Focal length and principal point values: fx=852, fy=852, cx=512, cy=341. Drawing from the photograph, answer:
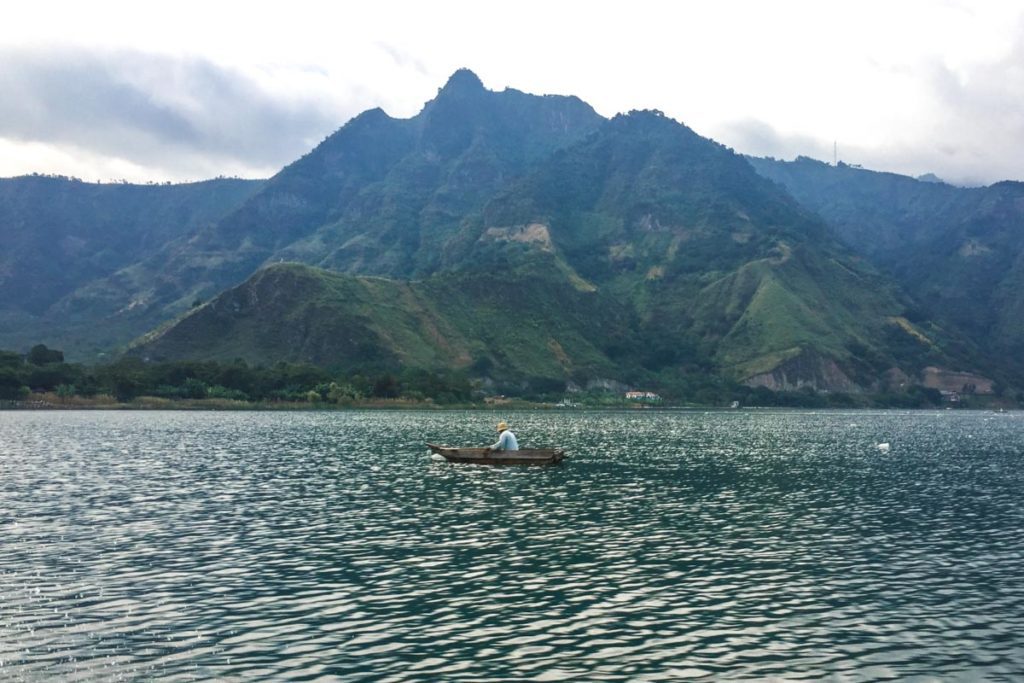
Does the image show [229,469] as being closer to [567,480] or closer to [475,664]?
[567,480]

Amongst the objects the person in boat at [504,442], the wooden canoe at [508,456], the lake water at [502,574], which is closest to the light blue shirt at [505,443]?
the person in boat at [504,442]

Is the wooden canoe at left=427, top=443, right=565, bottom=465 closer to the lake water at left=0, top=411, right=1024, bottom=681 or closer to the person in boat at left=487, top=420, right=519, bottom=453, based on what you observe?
the person in boat at left=487, top=420, right=519, bottom=453

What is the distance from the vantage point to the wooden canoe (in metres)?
89.8

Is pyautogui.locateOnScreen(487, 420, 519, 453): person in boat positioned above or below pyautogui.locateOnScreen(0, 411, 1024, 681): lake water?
above

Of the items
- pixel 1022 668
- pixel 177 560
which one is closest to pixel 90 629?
pixel 177 560

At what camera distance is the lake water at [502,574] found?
91.4 ft

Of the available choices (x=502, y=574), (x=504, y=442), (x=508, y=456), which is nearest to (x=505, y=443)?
(x=504, y=442)

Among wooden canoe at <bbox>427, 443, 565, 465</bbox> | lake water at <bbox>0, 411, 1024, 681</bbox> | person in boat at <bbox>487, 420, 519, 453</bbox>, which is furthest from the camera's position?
person in boat at <bbox>487, 420, 519, 453</bbox>

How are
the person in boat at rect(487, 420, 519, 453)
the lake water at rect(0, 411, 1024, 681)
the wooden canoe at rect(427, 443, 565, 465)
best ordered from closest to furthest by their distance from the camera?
1. the lake water at rect(0, 411, 1024, 681)
2. the wooden canoe at rect(427, 443, 565, 465)
3. the person in boat at rect(487, 420, 519, 453)

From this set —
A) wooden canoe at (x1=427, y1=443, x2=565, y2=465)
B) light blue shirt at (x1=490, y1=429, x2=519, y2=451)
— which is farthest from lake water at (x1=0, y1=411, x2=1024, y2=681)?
light blue shirt at (x1=490, y1=429, x2=519, y2=451)

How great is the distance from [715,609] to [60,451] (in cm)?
9147

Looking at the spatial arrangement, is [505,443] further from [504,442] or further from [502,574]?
[502,574]

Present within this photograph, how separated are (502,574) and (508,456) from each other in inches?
1968

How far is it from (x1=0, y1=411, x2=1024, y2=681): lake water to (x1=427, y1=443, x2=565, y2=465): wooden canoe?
3.76 meters
